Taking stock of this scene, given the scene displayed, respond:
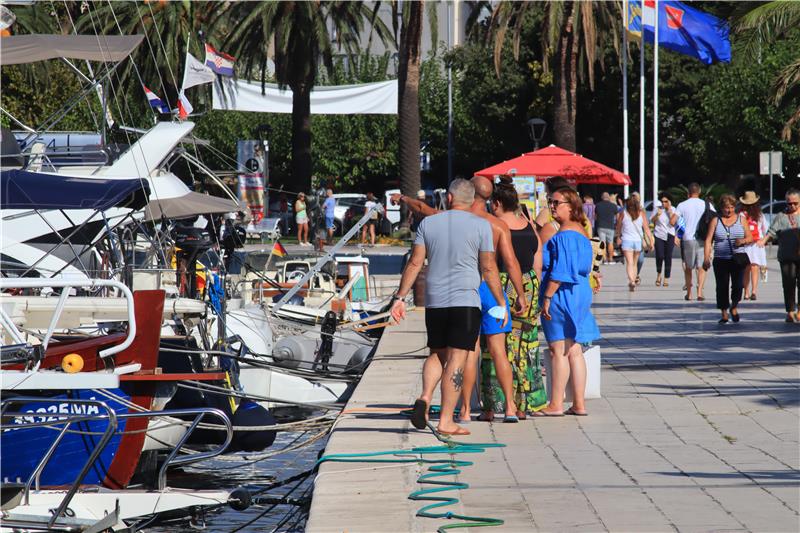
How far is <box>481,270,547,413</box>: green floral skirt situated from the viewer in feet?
33.7

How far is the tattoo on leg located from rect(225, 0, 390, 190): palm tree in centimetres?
3245

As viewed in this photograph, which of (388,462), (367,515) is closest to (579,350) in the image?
(388,462)

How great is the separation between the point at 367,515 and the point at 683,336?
10252 millimetres

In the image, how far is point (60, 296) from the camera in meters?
9.66

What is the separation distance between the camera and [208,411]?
966cm

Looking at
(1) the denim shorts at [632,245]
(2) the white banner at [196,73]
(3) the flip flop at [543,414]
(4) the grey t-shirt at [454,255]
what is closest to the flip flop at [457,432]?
(4) the grey t-shirt at [454,255]

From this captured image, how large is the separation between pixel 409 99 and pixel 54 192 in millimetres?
29227

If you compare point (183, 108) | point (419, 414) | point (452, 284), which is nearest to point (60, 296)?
point (419, 414)

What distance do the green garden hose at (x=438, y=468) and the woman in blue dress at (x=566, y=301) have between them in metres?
1.35

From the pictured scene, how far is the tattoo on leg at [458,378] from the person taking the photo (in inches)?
371

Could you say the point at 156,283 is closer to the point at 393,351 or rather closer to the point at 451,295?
the point at 393,351

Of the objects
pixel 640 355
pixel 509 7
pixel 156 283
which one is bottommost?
pixel 640 355

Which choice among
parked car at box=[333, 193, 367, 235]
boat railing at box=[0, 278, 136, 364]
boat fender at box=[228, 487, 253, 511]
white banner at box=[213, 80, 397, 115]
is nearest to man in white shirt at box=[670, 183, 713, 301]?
boat fender at box=[228, 487, 253, 511]

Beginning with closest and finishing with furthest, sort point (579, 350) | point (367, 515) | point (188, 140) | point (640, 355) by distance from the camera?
point (367, 515), point (579, 350), point (640, 355), point (188, 140)
